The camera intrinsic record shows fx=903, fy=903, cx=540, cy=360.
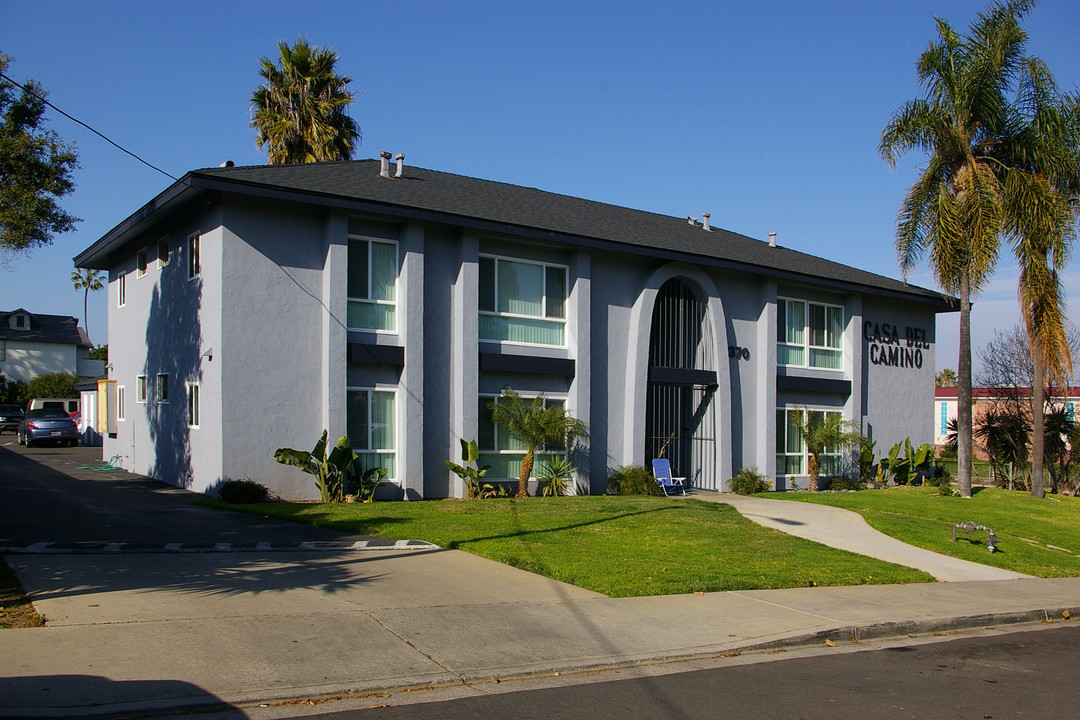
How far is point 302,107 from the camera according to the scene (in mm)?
31156

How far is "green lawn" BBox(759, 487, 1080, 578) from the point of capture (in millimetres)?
15307

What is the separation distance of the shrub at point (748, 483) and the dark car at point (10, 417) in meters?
39.5

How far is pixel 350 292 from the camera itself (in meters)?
18.6

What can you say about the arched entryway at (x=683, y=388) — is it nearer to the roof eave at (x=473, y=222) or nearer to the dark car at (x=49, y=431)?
the roof eave at (x=473, y=222)

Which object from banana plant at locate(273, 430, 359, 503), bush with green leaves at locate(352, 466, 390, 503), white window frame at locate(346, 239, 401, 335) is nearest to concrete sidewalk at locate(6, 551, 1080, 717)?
banana plant at locate(273, 430, 359, 503)

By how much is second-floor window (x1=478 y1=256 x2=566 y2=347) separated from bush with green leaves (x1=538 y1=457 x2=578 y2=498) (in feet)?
9.27

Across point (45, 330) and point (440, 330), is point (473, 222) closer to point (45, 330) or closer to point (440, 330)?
point (440, 330)

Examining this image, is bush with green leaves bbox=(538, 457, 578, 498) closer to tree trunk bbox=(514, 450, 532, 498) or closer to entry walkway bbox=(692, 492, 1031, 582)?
tree trunk bbox=(514, 450, 532, 498)

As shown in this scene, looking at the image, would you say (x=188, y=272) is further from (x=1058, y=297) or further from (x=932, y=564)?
(x=1058, y=297)

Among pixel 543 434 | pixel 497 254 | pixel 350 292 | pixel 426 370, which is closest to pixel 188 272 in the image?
pixel 350 292

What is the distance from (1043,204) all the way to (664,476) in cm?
1238

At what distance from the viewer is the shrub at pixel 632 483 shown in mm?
21609

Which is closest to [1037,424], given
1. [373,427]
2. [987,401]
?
[987,401]

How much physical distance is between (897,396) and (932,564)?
16.9 m
